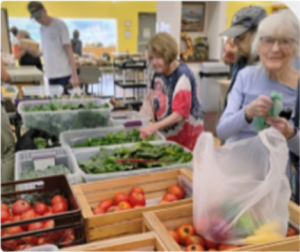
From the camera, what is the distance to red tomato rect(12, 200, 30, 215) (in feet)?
3.81

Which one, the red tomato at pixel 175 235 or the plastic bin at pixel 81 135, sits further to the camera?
the plastic bin at pixel 81 135

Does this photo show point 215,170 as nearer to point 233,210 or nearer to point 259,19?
point 233,210

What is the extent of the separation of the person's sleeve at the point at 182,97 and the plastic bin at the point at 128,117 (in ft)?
1.30

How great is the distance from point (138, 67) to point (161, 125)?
361 centimetres

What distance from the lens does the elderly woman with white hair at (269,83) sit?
1318mm

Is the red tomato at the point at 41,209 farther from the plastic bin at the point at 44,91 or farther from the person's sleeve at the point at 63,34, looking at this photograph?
the person's sleeve at the point at 63,34

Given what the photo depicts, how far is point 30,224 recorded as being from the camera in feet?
3.50

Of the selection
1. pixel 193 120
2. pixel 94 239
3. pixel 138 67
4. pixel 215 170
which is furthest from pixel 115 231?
pixel 138 67

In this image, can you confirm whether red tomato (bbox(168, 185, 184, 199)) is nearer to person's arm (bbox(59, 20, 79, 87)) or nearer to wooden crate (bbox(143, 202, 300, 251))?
wooden crate (bbox(143, 202, 300, 251))

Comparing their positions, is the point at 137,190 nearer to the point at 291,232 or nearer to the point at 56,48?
the point at 291,232

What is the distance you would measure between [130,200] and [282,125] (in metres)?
0.74

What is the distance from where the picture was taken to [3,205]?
1.18 metres

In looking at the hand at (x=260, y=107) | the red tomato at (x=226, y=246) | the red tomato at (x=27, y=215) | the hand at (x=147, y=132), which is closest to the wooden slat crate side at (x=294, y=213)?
the red tomato at (x=226, y=246)

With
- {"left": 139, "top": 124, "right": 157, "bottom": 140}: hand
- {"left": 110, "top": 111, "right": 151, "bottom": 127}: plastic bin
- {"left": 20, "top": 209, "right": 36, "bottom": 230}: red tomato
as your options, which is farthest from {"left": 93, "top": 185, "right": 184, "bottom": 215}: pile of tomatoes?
{"left": 110, "top": 111, "right": 151, "bottom": 127}: plastic bin
